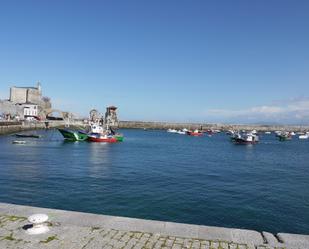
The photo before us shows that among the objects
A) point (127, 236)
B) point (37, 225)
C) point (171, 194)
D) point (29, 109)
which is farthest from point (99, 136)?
point (29, 109)

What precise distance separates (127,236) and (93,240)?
0.86 meters

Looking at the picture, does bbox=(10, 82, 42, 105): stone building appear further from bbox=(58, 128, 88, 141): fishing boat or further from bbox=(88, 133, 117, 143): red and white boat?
bbox=(88, 133, 117, 143): red and white boat

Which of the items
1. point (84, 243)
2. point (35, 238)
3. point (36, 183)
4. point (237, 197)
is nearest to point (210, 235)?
point (84, 243)

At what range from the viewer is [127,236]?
7.73 m

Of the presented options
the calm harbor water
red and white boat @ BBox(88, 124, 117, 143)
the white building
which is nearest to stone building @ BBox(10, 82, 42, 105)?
the white building

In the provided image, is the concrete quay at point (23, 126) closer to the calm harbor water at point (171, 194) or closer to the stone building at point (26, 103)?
the stone building at point (26, 103)

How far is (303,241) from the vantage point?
7570 mm

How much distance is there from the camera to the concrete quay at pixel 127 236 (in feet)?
23.8

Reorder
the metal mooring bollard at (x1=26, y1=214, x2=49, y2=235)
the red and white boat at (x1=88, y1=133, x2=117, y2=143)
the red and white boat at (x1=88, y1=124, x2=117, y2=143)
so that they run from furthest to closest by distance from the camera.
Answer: the red and white boat at (x1=88, y1=124, x2=117, y2=143) < the red and white boat at (x1=88, y1=133, x2=117, y2=143) < the metal mooring bollard at (x1=26, y1=214, x2=49, y2=235)

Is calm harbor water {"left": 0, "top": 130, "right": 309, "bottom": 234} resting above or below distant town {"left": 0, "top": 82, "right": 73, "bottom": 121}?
below

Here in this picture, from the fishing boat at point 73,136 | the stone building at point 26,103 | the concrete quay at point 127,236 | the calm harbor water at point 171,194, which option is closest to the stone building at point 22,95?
the stone building at point 26,103

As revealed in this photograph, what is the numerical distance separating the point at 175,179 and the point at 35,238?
18133 mm

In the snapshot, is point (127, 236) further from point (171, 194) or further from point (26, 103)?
point (26, 103)

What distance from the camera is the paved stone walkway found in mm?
7164
